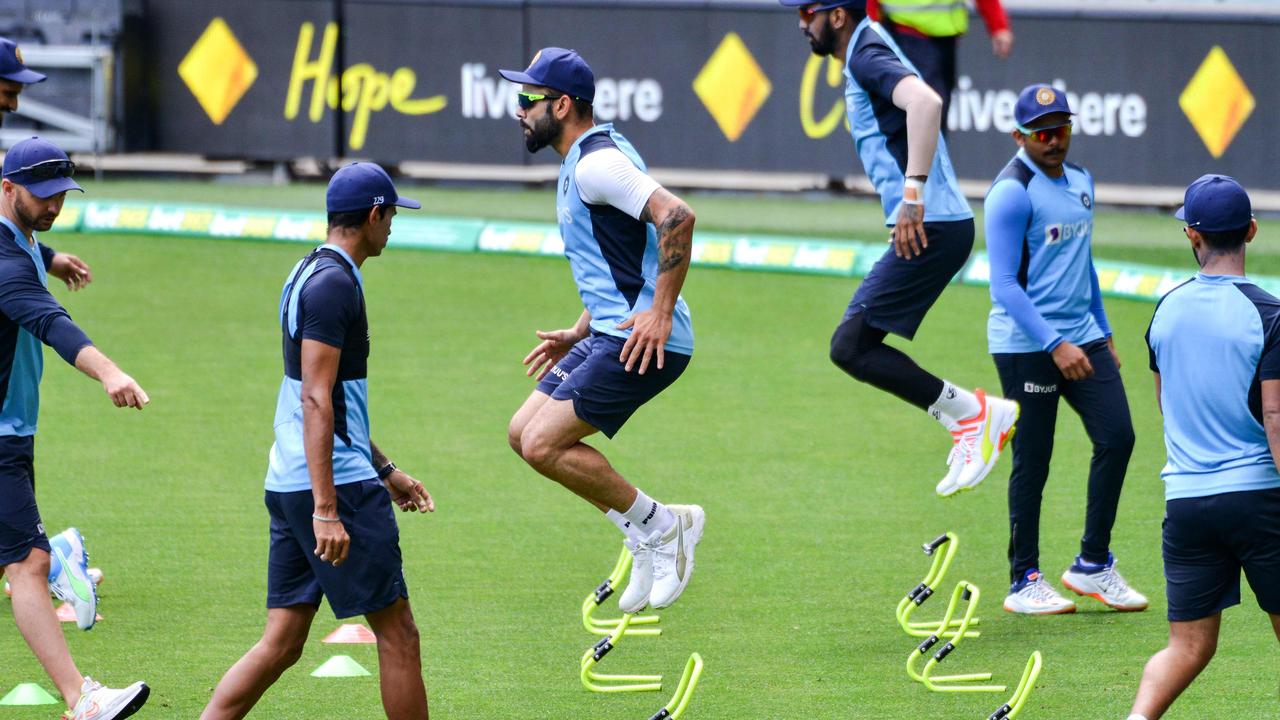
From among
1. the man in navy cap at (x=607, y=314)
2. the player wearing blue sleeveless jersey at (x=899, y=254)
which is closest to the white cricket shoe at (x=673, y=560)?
the man in navy cap at (x=607, y=314)

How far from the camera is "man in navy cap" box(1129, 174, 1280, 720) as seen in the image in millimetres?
6512

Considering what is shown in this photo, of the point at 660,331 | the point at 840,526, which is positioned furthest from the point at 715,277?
the point at 660,331

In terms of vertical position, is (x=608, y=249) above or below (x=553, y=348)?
above

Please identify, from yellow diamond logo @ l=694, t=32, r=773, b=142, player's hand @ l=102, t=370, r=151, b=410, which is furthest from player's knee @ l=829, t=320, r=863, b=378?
yellow diamond logo @ l=694, t=32, r=773, b=142

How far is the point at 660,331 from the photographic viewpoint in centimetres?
755

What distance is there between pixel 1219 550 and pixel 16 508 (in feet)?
15.7

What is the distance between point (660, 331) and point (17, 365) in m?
2.68

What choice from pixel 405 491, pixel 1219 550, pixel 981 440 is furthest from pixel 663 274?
pixel 1219 550

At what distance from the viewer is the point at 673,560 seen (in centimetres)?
812

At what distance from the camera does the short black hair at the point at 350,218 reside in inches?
265

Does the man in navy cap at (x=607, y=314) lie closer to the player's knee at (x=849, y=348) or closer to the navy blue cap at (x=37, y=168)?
the player's knee at (x=849, y=348)

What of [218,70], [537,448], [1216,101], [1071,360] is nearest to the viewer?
[537,448]

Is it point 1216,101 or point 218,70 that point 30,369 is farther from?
point 218,70

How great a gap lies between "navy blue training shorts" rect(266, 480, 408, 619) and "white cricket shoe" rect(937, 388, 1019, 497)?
303 centimetres
